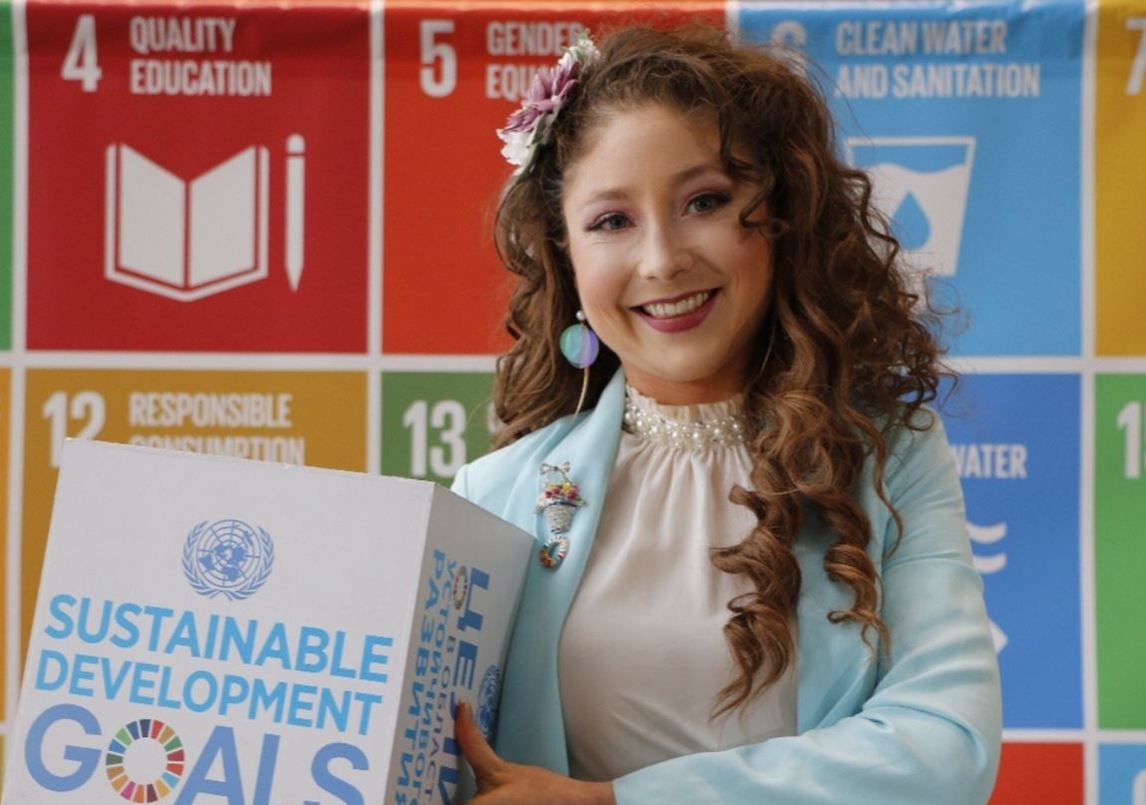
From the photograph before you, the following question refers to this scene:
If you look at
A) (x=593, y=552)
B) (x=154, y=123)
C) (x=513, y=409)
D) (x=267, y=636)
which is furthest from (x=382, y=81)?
(x=267, y=636)

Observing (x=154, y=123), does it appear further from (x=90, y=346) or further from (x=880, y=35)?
(x=880, y=35)

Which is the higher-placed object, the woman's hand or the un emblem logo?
the un emblem logo

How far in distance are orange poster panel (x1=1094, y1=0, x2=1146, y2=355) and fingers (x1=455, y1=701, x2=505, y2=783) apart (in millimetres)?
1663

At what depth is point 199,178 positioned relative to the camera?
2979 millimetres

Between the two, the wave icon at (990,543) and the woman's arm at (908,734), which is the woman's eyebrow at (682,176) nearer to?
the woman's arm at (908,734)

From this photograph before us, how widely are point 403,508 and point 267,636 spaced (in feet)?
0.55

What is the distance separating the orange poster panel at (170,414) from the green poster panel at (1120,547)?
128 centimetres

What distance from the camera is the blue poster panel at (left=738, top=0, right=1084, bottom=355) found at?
2916mm

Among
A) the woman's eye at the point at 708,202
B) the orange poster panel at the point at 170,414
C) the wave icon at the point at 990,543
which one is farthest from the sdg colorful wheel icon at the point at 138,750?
the wave icon at the point at 990,543

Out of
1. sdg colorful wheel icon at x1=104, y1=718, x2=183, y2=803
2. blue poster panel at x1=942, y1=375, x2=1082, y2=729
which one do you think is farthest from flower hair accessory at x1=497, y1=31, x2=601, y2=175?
blue poster panel at x1=942, y1=375, x2=1082, y2=729

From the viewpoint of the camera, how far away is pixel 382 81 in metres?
2.99

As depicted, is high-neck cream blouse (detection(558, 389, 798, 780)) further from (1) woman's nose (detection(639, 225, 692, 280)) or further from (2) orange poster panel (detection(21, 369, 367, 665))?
(2) orange poster panel (detection(21, 369, 367, 665))

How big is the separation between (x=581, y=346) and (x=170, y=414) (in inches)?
48.8

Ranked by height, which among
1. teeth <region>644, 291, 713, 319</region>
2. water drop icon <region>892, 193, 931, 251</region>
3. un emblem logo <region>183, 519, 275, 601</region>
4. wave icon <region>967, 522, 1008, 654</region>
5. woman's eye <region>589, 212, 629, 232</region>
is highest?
water drop icon <region>892, 193, 931, 251</region>
